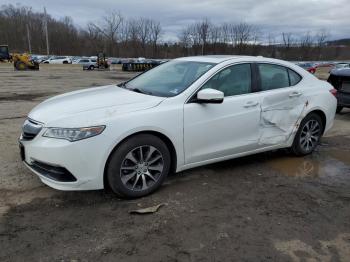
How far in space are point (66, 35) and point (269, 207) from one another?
103 metres

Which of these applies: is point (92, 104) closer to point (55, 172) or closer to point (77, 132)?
point (77, 132)

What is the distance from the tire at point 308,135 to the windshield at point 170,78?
1898 mm

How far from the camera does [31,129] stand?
394 centimetres

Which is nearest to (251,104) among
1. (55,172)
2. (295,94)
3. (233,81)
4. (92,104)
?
(233,81)

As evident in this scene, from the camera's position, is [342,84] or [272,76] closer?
[272,76]

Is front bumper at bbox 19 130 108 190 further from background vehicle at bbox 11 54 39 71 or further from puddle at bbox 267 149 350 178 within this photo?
background vehicle at bbox 11 54 39 71

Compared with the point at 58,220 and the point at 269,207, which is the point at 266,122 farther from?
the point at 58,220

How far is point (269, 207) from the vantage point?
157 inches

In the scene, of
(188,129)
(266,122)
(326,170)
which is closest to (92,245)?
(188,129)

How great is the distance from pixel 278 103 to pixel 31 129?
3.23 meters

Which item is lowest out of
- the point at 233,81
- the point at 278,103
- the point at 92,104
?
the point at 278,103

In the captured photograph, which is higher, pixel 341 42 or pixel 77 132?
pixel 341 42

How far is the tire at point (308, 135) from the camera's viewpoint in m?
5.60

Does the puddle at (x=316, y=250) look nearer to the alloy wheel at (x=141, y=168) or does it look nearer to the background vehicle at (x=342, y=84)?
the alloy wheel at (x=141, y=168)
